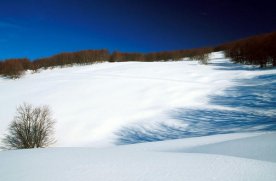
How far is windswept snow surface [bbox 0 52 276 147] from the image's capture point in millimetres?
21500

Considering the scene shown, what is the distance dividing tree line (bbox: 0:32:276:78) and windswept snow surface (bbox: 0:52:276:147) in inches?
525

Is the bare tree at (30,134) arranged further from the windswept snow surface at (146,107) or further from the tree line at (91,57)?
the tree line at (91,57)

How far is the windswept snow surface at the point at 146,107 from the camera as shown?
2150 centimetres

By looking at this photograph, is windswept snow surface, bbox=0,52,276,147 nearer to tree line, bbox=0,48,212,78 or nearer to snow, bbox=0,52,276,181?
snow, bbox=0,52,276,181

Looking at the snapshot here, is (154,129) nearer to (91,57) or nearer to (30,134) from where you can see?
(30,134)

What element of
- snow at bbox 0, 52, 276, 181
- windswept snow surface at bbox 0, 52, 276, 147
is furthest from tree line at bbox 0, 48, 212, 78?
windswept snow surface at bbox 0, 52, 276, 147

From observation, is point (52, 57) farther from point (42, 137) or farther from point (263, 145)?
point (263, 145)

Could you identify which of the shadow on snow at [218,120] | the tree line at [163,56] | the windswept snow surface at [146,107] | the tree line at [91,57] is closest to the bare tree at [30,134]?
the windswept snow surface at [146,107]

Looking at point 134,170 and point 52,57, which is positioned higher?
point 52,57

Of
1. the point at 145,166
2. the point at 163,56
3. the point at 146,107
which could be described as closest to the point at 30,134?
the point at 146,107

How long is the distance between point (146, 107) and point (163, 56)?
70390 mm

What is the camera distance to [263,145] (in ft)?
18.0

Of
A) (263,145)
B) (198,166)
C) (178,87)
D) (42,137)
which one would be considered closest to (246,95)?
(178,87)

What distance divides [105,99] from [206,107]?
518 inches
